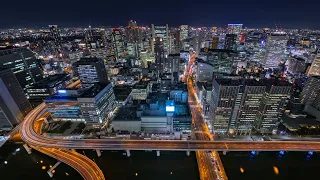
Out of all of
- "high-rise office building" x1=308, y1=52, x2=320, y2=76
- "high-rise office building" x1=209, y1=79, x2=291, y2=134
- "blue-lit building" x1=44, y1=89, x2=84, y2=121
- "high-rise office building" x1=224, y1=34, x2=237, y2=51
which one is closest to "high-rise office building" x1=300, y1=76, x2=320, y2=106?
"high-rise office building" x1=209, y1=79, x2=291, y2=134

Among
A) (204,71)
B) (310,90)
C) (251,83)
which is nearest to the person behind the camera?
(251,83)

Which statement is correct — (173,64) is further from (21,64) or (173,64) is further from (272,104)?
(21,64)

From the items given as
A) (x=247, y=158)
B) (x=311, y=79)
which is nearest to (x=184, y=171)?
(x=247, y=158)

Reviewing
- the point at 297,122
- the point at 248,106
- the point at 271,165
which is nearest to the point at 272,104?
the point at 248,106

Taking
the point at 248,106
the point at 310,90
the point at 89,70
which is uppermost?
the point at 89,70

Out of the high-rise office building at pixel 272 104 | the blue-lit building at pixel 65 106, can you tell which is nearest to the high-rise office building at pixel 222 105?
the high-rise office building at pixel 272 104

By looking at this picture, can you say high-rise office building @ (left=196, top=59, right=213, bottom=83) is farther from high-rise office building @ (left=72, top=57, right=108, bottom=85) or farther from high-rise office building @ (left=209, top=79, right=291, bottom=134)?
high-rise office building @ (left=72, top=57, right=108, bottom=85)

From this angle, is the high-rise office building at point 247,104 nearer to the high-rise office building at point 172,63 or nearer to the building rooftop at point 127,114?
the building rooftop at point 127,114
